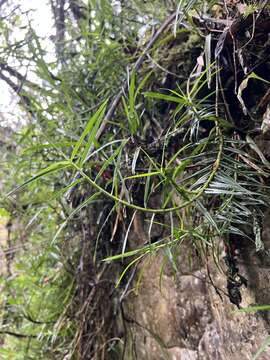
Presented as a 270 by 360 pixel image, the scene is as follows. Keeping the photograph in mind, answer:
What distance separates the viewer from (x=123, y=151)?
707 mm

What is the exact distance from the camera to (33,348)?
1.01 meters

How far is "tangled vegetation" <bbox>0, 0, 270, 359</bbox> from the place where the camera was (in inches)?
19.4

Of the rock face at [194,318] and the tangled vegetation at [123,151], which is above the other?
the tangled vegetation at [123,151]

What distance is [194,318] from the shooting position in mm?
659

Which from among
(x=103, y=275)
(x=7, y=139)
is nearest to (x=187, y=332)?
(x=103, y=275)

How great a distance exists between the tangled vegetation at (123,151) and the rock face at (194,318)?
0.10 ft

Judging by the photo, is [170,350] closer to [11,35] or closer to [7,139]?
[7,139]

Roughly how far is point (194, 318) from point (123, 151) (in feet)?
1.24

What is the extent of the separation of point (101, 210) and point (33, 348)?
20.1 inches

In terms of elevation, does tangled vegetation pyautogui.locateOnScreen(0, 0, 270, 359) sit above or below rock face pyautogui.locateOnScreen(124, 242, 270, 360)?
above

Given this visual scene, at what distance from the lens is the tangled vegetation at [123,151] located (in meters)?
0.49

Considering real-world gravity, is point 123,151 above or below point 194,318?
above

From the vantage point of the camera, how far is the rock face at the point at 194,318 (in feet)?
1.68

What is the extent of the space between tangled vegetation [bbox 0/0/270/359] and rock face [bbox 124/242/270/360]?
0.03m
